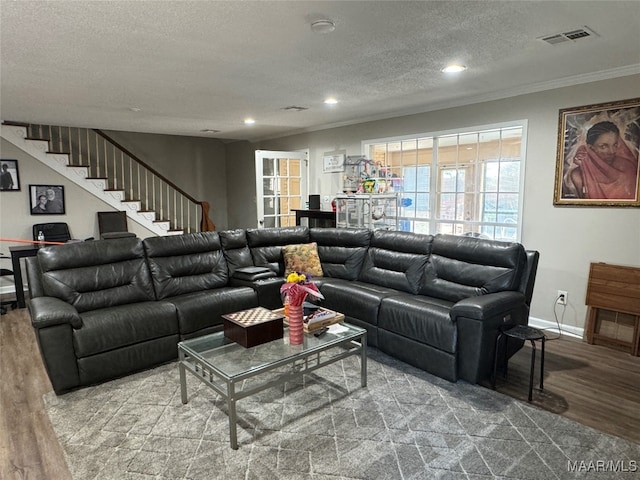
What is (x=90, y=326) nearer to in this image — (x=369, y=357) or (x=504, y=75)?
(x=369, y=357)

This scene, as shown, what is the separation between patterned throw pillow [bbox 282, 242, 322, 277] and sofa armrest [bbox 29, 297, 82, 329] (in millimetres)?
2056

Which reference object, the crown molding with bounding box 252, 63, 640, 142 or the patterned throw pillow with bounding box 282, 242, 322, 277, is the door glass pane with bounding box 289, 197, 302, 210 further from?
the patterned throw pillow with bounding box 282, 242, 322, 277

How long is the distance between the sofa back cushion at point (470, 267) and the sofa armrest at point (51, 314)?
2.79m

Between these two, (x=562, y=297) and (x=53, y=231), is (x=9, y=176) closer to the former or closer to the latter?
(x=53, y=231)

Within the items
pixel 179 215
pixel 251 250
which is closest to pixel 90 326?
pixel 251 250

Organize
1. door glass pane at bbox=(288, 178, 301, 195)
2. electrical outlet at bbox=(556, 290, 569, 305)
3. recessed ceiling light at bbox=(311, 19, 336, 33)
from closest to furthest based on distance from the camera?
1. recessed ceiling light at bbox=(311, 19, 336, 33)
2. electrical outlet at bbox=(556, 290, 569, 305)
3. door glass pane at bbox=(288, 178, 301, 195)

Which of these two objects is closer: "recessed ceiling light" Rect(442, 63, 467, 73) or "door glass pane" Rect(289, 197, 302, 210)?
"recessed ceiling light" Rect(442, 63, 467, 73)

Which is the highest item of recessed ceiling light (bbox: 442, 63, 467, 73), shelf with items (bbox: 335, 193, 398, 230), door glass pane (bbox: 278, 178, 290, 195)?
recessed ceiling light (bbox: 442, 63, 467, 73)

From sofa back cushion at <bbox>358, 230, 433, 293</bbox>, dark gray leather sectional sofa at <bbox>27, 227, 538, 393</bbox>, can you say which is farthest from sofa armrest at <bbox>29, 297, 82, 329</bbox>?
sofa back cushion at <bbox>358, 230, 433, 293</bbox>

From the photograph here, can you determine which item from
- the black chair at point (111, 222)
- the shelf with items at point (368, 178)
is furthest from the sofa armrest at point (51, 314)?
the black chair at point (111, 222)

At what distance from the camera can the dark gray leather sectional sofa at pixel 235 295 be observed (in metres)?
2.79

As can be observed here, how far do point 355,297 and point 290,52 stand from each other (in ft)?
6.79

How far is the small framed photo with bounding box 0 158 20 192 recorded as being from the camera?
5.75 m

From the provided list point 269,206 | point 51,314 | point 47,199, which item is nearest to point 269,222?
point 269,206
